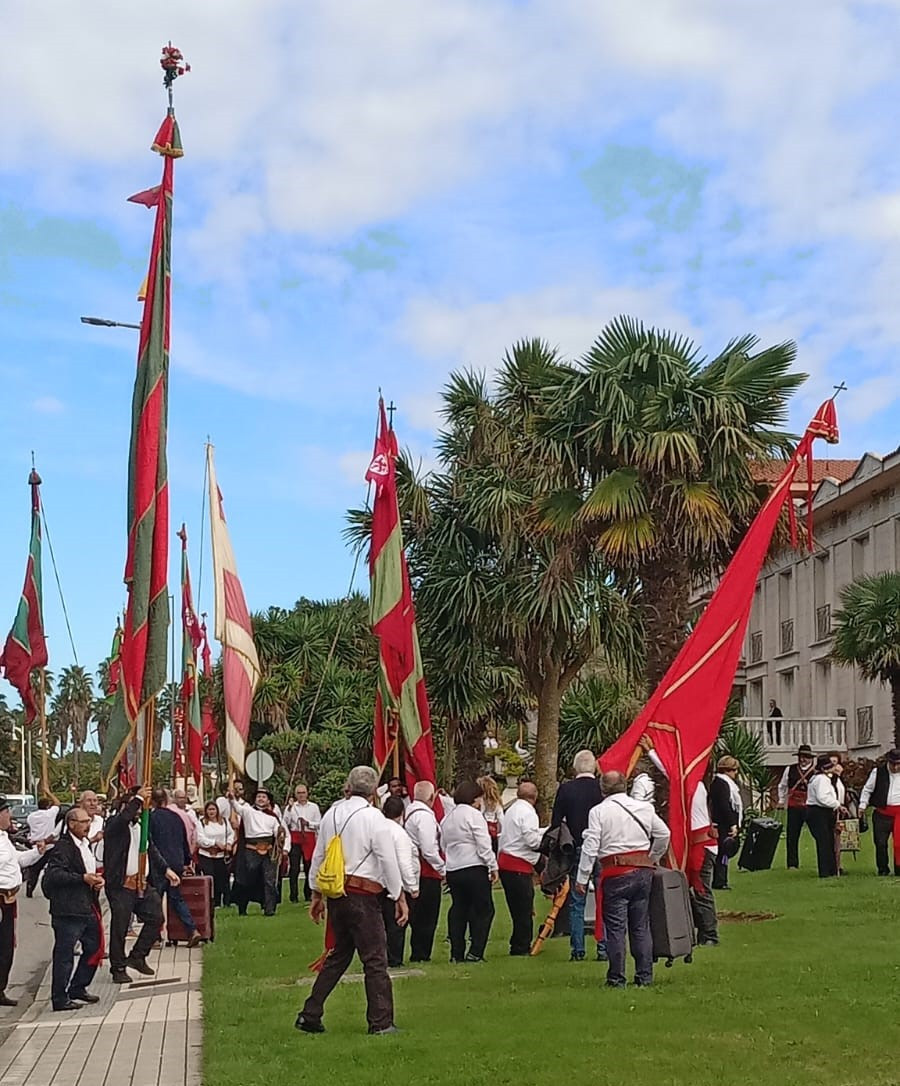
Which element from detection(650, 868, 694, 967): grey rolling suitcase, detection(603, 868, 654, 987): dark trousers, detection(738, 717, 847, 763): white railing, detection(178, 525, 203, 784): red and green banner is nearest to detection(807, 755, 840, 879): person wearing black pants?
detection(650, 868, 694, 967): grey rolling suitcase

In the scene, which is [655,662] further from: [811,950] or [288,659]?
[288,659]

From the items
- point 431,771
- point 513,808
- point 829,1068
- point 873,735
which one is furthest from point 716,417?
point 873,735

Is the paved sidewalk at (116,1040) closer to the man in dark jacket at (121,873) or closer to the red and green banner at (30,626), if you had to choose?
the man in dark jacket at (121,873)

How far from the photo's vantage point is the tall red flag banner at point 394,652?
19281 millimetres

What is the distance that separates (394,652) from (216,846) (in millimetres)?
6090

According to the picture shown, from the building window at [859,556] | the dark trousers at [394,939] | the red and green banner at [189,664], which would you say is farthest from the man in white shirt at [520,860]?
the building window at [859,556]

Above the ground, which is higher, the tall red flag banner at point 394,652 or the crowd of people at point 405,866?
the tall red flag banner at point 394,652

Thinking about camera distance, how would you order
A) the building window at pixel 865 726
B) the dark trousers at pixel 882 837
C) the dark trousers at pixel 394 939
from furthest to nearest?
the building window at pixel 865 726
the dark trousers at pixel 882 837
the dark trousers at pixel 394 939

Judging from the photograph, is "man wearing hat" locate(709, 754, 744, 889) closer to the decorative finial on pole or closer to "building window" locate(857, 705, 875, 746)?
Result: the decorative finial on pole

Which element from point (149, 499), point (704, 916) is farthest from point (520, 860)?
point (149, 499)

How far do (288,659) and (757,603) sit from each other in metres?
16.7

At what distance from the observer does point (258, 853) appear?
73.6 ft

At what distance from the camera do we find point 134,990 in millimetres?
14523

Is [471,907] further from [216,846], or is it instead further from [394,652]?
[216,846]
